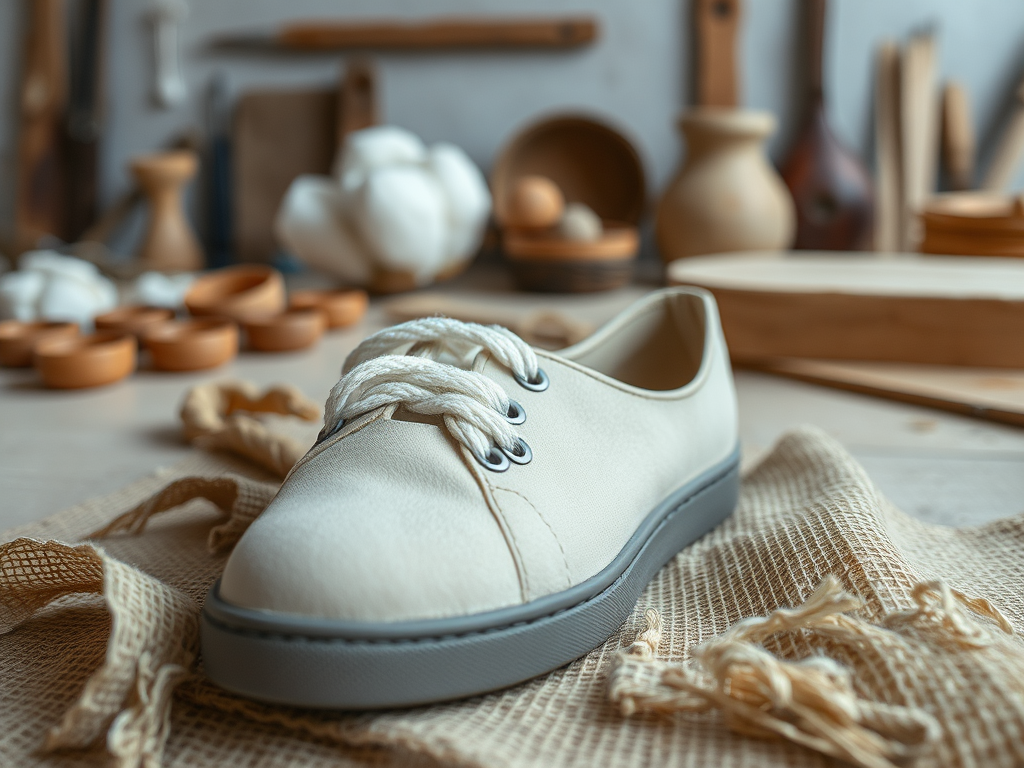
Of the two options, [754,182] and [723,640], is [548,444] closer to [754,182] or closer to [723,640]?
[723,640]

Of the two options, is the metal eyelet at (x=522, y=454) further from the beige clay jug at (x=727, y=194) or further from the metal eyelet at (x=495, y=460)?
the beige clay jug at (x=727, y=194)

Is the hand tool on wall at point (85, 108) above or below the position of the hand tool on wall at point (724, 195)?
above

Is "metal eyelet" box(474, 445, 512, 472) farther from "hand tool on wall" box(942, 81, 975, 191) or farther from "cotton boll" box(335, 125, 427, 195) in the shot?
"hand tool on wall" box(942, 81, 975, 191)

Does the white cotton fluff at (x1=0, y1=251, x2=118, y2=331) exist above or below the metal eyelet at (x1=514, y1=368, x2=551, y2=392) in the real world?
below

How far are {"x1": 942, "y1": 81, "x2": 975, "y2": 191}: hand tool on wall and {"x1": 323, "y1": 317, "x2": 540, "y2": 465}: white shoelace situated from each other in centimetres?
178

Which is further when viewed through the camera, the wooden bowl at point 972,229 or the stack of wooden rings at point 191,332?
the wooden bowl at point 972,229

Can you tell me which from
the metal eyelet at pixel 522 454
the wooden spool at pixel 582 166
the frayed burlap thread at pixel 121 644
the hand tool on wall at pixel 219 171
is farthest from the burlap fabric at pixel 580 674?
the hand tool on wall at pixel 219 171

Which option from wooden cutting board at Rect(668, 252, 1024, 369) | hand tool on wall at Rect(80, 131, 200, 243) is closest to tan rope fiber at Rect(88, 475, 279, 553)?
wooden cutting board at Rect(668, 252, 1024, 369)

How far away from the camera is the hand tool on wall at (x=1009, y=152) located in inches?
77.4

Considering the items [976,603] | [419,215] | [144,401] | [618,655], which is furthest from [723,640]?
[419,215]

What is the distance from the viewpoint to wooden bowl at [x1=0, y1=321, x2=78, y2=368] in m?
1.33

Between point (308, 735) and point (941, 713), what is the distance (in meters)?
0.29

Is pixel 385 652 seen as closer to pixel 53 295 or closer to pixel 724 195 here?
pixel 53 295

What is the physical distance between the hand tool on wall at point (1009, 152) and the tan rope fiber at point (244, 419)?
Answer: 1674 millimetres
